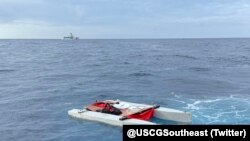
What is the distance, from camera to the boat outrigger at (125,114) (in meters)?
28.7

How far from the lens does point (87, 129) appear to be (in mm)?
28312

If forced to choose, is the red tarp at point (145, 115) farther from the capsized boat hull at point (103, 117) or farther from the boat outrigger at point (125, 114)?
the capsized boat hull at point (103, 117)

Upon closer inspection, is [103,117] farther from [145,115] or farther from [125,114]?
[145,115]

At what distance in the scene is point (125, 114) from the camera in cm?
2986

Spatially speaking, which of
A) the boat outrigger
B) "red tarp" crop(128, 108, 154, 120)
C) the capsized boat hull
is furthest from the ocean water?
"red tarp" crop(128, 108, 154, 120)

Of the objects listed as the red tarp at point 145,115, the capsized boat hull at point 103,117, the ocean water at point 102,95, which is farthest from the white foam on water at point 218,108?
the capsized boat hull at point 103,117

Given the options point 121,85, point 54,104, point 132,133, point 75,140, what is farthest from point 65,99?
point 132,133

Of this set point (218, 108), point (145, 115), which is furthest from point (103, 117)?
point (218, 108)

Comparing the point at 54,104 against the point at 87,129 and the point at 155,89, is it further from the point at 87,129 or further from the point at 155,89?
the point at 155,89

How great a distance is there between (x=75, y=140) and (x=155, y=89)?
814 inches

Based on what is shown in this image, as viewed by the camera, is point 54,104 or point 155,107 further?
point 54,104

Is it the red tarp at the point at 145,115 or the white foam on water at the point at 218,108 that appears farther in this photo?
the white foam on water at the point at 218,108

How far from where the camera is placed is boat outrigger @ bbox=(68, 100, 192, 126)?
28.7 metres

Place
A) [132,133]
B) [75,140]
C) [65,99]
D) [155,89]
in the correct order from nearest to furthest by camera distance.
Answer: [132,133] → [75,140] → [65,99] → [155,89]
